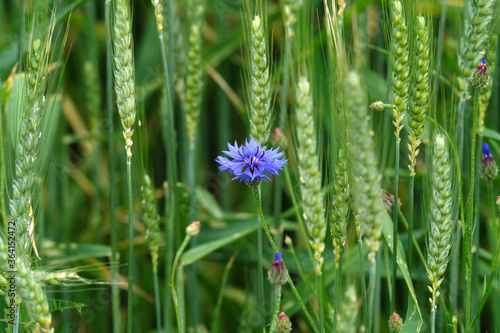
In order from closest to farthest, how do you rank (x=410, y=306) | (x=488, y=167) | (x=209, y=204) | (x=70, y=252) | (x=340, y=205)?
(x=340, y=205) < (x=410, y=306) < (x=488, y=167) < (x=70, y=252) < (x=209, y=204)

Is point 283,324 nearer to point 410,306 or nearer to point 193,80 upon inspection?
point 410,306

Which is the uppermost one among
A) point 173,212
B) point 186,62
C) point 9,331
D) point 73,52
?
point 73,52

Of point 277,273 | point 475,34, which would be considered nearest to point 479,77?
point 475,34

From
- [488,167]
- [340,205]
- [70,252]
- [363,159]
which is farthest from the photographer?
[70,252]

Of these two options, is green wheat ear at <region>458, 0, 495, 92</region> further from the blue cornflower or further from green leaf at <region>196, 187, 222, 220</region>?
green leaf at <region>196, 187, 222, 220</region>

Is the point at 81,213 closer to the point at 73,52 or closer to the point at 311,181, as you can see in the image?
the point at 73,52

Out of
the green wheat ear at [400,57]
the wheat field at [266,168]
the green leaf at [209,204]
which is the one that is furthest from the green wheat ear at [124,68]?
the green leaf at [209,204]

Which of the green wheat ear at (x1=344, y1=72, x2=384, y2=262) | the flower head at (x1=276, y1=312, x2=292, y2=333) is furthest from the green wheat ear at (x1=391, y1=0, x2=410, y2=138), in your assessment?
the flower head at (x1=276, y1=312, x2=292, y2=333)

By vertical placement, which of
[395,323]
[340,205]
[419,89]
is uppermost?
[419,89]

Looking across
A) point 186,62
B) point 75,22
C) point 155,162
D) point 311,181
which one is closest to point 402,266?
point 311,181
